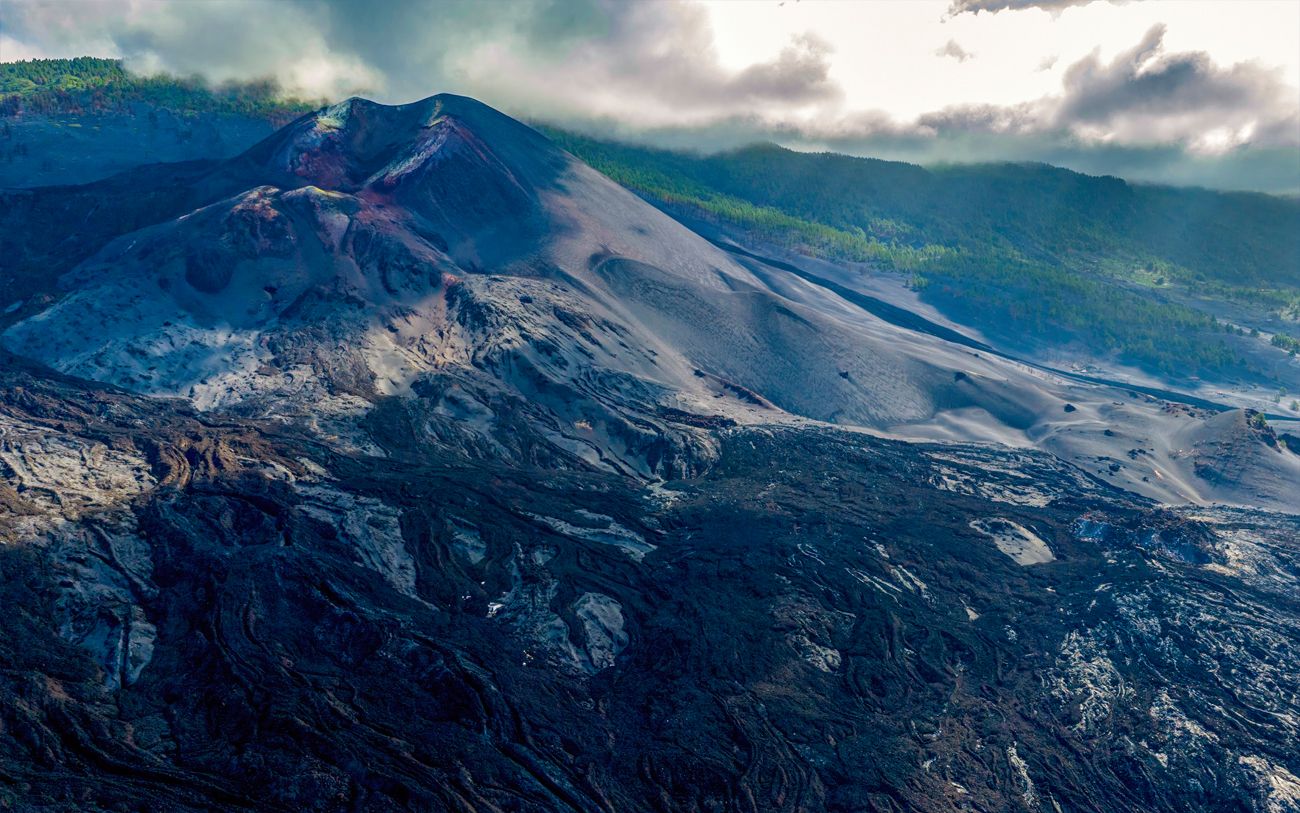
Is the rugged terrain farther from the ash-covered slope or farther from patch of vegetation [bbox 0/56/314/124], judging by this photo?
patch of vegetation [bbox 0/56/314/124]

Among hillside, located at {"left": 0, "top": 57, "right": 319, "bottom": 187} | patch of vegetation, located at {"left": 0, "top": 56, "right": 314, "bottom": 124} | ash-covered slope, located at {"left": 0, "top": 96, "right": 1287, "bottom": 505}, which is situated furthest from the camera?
patch of vegetation, located at {"left": 0, "top": 56, "right": 314, "bottom": 124}

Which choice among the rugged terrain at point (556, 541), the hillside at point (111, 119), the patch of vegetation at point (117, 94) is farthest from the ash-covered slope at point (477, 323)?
the patch of vegetation at point (117, 94)

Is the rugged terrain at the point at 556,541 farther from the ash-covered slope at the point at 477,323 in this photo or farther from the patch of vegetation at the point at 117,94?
the patch of vegetation at the point at 117,94

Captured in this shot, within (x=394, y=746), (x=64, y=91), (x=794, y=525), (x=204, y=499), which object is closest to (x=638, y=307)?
(x=794, y=525)

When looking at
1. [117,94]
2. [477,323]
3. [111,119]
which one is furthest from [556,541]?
[117,94]

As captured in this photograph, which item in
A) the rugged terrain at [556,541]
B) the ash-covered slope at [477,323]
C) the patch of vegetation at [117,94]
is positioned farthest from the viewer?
the patch of vegetation at [117,94]

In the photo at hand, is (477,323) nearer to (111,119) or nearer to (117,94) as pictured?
(111,119)

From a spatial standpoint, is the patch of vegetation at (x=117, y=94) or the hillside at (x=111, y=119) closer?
the hillside at (x=111, y=119)

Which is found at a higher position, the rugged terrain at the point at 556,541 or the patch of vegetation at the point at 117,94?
the patch of vegetation at the point at 117,94

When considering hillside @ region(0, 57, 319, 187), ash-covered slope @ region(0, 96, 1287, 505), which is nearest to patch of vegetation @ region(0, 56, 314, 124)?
hillside @ region(0, 57, 319, 187)
